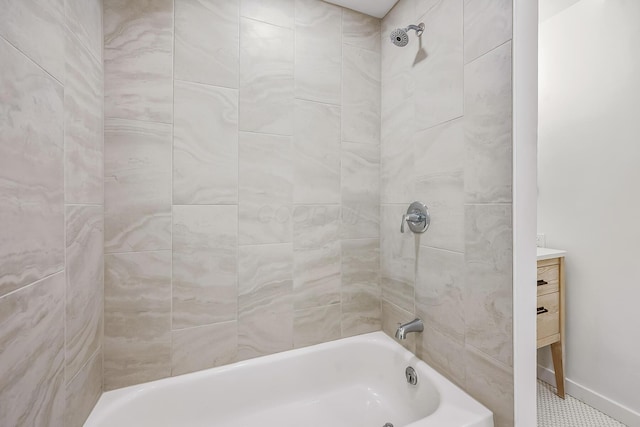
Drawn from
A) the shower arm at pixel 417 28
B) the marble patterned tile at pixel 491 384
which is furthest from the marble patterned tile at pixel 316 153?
the marble patterned tile at pixel 491 384

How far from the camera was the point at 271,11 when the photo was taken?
141 cm

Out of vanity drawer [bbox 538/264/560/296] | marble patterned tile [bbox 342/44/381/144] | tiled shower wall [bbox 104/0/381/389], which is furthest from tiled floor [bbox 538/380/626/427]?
marble patterned tile [bbox 342/44/381/144]

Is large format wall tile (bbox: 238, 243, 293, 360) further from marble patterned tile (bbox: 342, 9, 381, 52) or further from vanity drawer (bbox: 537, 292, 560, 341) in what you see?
vanity drawer (bbox: 537, 292, 560, 341)

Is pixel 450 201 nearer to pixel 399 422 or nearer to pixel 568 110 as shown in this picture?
pixel 399 422

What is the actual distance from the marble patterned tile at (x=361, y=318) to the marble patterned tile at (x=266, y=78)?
3.42 ft

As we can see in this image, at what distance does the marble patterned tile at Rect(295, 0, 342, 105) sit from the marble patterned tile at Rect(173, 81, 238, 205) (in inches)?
15.0

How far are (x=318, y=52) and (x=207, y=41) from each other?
555 millimetres

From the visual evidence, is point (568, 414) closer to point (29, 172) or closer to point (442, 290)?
point (442, 290)

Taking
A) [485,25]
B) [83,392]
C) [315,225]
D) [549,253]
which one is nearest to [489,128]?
[485,25]

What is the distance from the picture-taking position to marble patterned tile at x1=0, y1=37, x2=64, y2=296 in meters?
0.61

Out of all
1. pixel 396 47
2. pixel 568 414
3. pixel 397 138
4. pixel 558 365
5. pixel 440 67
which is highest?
pixel 396 47

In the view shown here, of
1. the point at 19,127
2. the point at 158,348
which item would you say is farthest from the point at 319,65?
the point at 158,348

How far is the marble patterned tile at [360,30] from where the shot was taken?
158cm

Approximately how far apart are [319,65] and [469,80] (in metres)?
0.76
